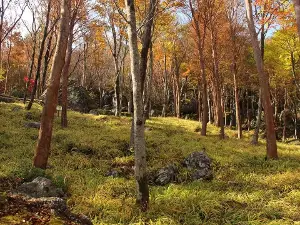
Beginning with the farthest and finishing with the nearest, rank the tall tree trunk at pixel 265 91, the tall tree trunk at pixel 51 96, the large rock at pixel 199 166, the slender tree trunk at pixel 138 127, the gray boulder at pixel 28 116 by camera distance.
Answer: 1. the gray boulder at pixel 28 116
2. the tall tree trunk at pixel 265 91
3. the large rock at pixel 199 166
4. the tall tree trunk at pixel 51 96
5. the slender tree trunk at pixel 138 127

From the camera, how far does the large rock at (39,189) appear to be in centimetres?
748

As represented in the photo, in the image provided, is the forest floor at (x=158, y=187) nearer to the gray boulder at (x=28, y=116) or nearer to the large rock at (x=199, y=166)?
the large rock at (x=199, y=166)

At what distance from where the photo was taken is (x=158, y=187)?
9.32 m

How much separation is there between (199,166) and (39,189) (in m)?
6.50

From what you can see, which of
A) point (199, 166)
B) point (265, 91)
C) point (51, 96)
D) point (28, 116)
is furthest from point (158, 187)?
point (28, 116)

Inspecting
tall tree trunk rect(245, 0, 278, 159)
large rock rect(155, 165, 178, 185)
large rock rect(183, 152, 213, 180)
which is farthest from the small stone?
tall tree trunk rect(245, 0, 278, 159)

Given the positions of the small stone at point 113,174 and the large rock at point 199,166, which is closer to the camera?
the small stone at point 113,174

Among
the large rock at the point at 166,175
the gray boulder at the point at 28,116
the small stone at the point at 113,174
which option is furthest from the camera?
the gray boulder at the point at 28,116

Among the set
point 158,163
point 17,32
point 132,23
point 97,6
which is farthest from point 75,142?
point 17,32

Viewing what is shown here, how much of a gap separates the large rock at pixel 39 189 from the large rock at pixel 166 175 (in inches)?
143

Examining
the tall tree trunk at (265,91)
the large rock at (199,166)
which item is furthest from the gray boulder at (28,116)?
the tall tree trunk at (265,91)

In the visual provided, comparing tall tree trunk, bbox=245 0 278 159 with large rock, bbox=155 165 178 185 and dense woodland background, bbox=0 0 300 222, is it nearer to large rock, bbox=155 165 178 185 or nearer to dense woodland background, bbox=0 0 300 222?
dense woodland background, bbox=0 0 300 222

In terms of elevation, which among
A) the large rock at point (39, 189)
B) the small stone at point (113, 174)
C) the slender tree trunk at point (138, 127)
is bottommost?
the small stone at point (113, 174)

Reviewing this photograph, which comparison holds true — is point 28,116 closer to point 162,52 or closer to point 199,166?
point 199,166
